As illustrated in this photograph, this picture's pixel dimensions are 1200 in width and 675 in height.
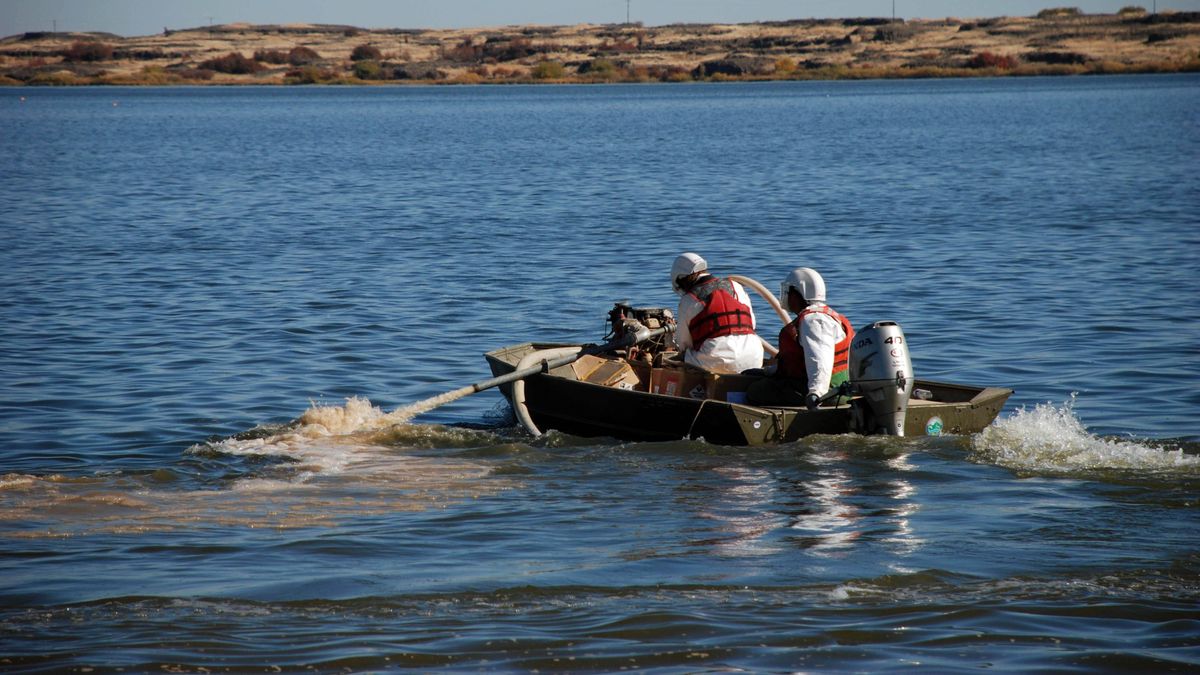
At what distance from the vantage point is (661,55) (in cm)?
17875

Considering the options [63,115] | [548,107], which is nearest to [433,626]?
[63,115]

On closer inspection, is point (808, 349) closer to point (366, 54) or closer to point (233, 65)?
point (233, 65)

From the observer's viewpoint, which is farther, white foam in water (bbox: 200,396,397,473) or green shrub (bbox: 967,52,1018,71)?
green shrub (bbox: 967,52,1018,71)

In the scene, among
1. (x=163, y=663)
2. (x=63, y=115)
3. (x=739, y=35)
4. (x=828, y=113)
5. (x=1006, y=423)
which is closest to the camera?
(x=163, y=663)

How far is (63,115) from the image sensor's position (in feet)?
304

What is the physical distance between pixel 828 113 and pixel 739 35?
112 m

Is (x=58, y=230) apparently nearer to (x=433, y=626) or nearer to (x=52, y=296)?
(x=52, y=296)

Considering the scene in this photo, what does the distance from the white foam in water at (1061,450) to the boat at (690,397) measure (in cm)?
28

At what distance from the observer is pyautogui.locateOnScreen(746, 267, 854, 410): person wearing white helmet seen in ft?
37.8

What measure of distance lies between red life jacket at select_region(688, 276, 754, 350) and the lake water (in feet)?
3.64

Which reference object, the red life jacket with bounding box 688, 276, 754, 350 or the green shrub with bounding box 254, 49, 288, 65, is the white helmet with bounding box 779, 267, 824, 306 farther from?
the green shrub with bounding box 254, 49, 288, 65

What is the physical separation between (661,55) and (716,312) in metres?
171

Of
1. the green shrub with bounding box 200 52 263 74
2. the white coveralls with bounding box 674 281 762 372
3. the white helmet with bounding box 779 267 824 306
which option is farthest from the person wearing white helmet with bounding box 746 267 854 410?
the green shrub with bounding box 200 52 263 74

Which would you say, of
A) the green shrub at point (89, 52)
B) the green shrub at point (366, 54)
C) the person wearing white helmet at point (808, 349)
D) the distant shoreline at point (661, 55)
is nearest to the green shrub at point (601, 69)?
the distant shoreline at point (661, 55)
